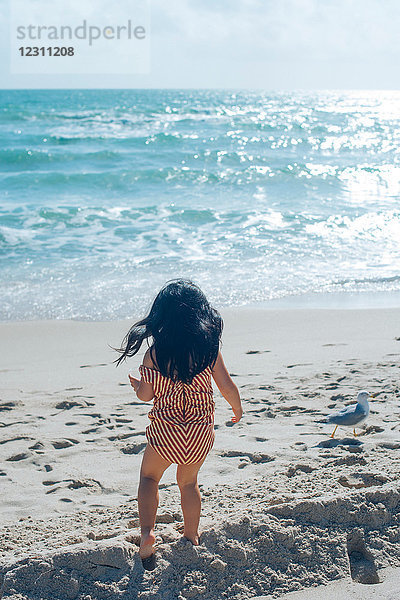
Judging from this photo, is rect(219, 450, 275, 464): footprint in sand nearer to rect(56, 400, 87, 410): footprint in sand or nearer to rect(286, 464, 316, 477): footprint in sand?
rect(286, 464, 316, 477): footprint in sand

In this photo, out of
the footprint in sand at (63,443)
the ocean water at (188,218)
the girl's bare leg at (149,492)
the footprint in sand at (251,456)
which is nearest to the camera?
the girl's bare leg at (149,492)

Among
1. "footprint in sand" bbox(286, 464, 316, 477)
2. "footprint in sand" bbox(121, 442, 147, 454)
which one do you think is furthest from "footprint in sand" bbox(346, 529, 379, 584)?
"footprint in sand" bbox(121, 442, 147, 454)

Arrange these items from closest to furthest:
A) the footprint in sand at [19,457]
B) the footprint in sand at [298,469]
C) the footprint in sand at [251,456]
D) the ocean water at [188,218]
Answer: the footprint in sand at [298,469], the footprint in sand at [251,456], the footprint in sand at [19,457], the ocean water at [188,218]

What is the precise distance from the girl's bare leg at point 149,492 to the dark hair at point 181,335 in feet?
1.21

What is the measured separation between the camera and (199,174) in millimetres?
17984

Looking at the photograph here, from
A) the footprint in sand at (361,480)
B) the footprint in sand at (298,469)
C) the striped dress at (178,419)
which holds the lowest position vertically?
the footprint in sand at (298,469)

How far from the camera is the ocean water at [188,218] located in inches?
326

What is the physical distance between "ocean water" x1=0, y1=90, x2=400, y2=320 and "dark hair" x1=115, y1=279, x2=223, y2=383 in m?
4.77

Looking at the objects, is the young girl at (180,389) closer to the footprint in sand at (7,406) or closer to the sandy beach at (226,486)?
the sandy beach at (226,486)

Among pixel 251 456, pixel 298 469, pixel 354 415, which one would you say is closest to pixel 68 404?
pixel 251 456

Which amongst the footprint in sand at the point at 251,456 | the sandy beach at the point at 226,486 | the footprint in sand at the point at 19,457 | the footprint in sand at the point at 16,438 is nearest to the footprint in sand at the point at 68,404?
the sandy beach at the point at 226,486

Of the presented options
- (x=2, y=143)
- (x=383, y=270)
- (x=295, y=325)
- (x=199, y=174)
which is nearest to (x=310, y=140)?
(x=199, y=174)

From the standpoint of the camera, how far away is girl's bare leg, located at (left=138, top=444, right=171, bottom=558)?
2503mm

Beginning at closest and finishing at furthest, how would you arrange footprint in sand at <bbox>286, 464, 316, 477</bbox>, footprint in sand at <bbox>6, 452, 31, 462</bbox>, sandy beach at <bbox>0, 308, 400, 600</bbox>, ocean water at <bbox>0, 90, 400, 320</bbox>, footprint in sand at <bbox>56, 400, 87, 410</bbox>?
sandy beach at <bbox>0, 308, 400, 600</bbox> < footprint in sand at <bbox>286, 464, 316, 477</bbox> < footprint in sand at <bbox>6, 452, 31, 462</bbox> < footprint in sand at <bbox>56, 400, 87, 410</bbox> < ocean water at <bbox>0, 90, 400, 320</bbox>
